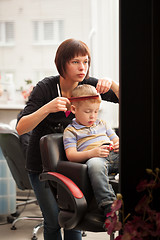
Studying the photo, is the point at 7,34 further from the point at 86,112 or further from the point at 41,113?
the point at 41,113

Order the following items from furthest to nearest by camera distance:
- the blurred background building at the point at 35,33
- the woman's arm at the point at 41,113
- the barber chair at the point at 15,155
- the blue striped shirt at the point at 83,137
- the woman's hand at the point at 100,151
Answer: the blurred background building at the point at 35,33 < the barber chair at the point at 15,155 < the blue striped shirt at the point at 83,137 < the woman's hand at the point at 100,151 < the woman's arm at the point at 41,113

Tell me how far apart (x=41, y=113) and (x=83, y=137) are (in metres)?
0.29

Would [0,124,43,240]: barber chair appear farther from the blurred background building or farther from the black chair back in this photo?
the blurred background building

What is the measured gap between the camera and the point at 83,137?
188 centimetres

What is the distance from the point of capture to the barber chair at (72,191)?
164cm

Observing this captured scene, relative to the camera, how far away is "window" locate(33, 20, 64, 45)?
4.38 metres

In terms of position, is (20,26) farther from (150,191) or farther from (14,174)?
(150,191)

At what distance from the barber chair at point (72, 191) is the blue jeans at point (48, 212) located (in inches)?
7.3

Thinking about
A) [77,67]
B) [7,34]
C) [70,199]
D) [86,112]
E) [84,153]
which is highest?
[7,34]

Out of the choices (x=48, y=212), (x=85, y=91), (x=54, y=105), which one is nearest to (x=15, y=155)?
(x=48, y=212)

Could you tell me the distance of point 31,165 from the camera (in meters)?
2.05

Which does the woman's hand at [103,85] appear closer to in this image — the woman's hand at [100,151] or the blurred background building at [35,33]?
the woman's hand at [100,151]

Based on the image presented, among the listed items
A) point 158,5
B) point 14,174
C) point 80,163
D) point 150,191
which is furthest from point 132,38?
point 14,174

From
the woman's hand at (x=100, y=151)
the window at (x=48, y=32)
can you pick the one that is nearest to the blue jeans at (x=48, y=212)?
the woman's hand at (x=100, y=151)
